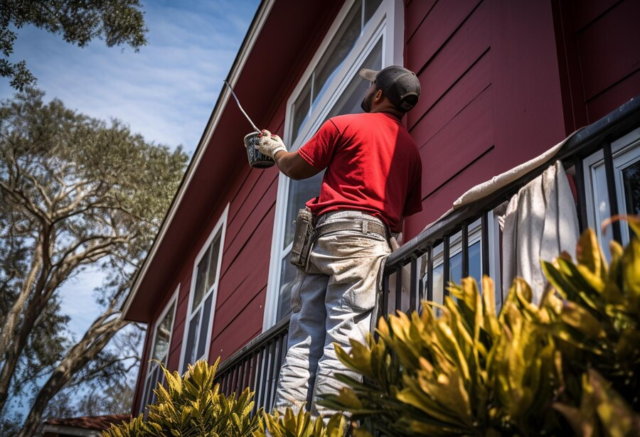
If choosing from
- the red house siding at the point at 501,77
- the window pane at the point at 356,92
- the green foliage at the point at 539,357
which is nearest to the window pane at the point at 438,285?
the red house siding at the point at 501,77

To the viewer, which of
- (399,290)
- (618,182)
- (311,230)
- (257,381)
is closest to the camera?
(618,182)

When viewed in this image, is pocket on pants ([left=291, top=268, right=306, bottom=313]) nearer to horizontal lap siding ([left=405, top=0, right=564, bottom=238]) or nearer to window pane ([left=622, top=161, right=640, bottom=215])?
horizontal lap siding ([left=405, top=0, right=564, bottom=238])

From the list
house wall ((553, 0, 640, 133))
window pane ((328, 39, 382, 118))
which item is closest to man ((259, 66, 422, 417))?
house wall ((553, 0, 640, 133))

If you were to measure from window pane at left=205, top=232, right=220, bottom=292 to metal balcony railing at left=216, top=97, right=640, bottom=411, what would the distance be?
4834mm

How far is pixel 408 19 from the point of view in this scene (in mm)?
4383

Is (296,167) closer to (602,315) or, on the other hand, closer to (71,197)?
(602,315)

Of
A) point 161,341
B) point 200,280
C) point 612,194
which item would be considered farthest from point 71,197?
point 612,194

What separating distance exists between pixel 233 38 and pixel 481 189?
14.8m

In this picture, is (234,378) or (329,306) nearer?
(329,306)

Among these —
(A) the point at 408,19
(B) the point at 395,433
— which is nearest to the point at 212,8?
(A) the point at 408,19

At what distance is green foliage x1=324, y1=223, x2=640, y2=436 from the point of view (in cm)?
105

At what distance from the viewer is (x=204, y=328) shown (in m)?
8.59

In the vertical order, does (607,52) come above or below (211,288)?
below

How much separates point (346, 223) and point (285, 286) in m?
3.01
